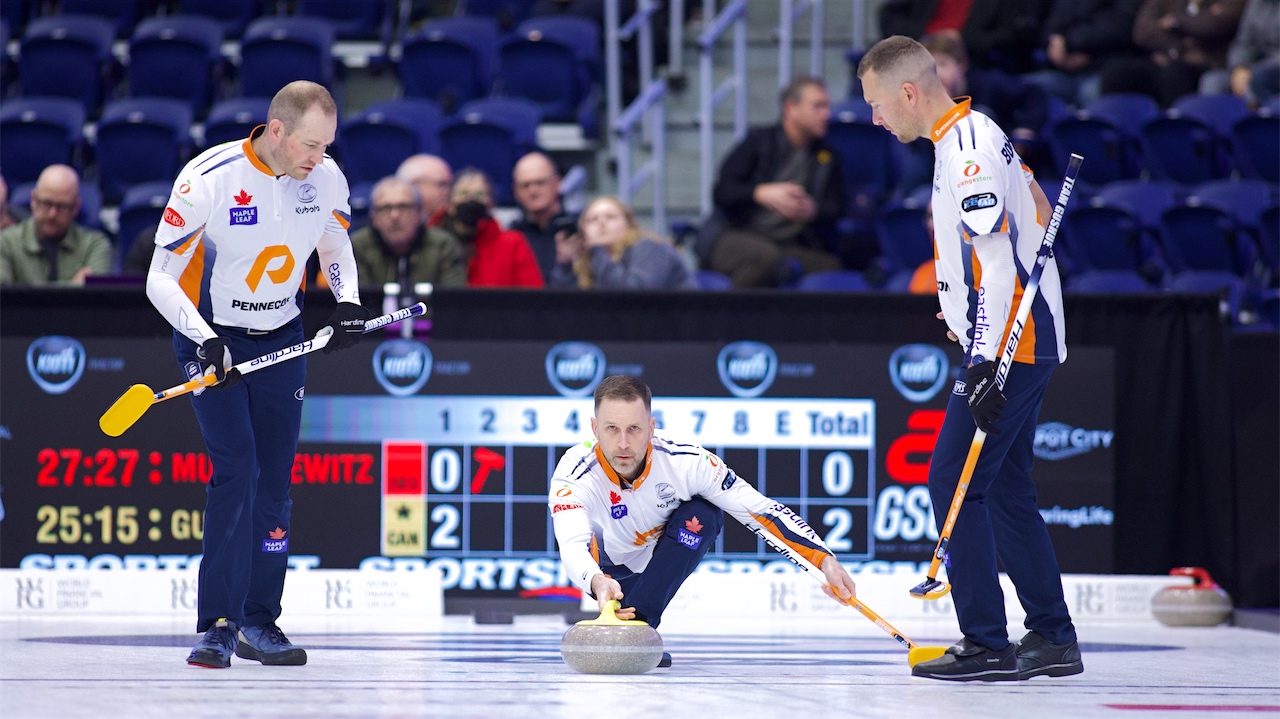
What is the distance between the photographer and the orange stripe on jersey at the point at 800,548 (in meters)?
4.63

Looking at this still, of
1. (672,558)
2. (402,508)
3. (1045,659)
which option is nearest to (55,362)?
(402,508)

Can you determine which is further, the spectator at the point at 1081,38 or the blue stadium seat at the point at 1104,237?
the spectator at the point at 1081,38

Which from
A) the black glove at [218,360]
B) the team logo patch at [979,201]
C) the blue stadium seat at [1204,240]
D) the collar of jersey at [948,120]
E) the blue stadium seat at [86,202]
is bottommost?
the black glove at [218,360]

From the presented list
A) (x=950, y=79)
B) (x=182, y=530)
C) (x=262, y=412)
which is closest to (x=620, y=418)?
(x=262, y=412)

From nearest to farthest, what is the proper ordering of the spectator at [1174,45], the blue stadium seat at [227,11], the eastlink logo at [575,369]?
the eastlink logo at [575,369] < the spectator at [1174,45] < the blue stadium seat at [227,11]

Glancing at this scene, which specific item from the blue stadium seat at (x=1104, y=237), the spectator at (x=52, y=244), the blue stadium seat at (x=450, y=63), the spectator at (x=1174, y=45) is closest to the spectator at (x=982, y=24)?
the spectator at (x=1174, y=45)

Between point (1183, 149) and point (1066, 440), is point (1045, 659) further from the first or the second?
point (1183, 149)

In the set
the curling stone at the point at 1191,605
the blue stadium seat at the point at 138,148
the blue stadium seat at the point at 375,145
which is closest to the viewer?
the curling stone at the point at 1191,605

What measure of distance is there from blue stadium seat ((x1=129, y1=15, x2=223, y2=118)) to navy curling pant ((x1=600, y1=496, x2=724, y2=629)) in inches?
308

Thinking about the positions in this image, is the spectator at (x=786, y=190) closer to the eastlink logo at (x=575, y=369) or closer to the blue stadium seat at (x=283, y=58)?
the eastlink logo at (x=575, y=369)

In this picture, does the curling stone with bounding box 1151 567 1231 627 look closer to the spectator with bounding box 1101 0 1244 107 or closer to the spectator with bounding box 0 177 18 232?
the spectator with bounding box 1101 0 1244 107

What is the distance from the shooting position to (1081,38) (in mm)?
11312

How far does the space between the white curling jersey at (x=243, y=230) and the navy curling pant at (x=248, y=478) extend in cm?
10

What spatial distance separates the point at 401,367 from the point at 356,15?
Answer: 590cm
